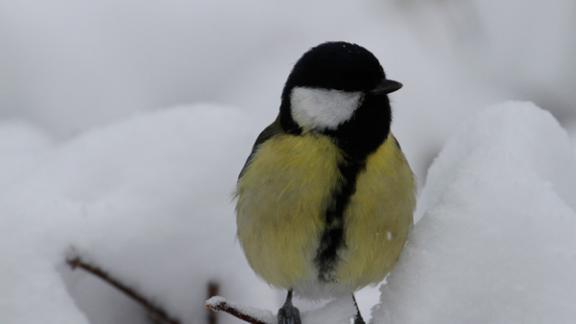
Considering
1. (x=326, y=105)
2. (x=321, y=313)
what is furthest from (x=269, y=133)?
(x=321, y=313)

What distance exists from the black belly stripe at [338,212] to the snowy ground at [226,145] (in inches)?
5.1

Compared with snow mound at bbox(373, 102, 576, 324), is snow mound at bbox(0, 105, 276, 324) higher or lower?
higher

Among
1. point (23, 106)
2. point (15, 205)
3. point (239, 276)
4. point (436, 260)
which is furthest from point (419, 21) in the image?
point (436, 260)

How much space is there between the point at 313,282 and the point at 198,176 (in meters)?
0.37

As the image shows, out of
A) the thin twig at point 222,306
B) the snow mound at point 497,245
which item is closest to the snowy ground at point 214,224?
the snow mound at point 497,245

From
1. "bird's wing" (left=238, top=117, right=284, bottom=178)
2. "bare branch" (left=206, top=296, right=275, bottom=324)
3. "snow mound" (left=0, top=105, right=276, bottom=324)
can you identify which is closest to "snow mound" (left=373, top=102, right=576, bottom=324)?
"bare branch" (left=206, top=296, right=275, bottom=324)

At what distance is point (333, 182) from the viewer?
5.18 feet

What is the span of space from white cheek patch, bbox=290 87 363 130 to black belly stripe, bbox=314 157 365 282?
84mm

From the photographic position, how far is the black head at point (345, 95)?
1.58 metres

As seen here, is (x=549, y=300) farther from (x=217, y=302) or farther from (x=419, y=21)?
(x=419, y=21)

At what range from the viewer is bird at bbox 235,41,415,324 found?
158 cm

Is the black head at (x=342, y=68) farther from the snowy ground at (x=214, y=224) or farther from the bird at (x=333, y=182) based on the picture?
the snowy ground at (x=214, y=224)

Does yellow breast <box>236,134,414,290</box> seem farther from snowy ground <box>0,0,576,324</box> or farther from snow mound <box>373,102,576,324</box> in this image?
snow mound <box>373,102,576,324</box>

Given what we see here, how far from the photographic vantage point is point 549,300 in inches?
41.3
